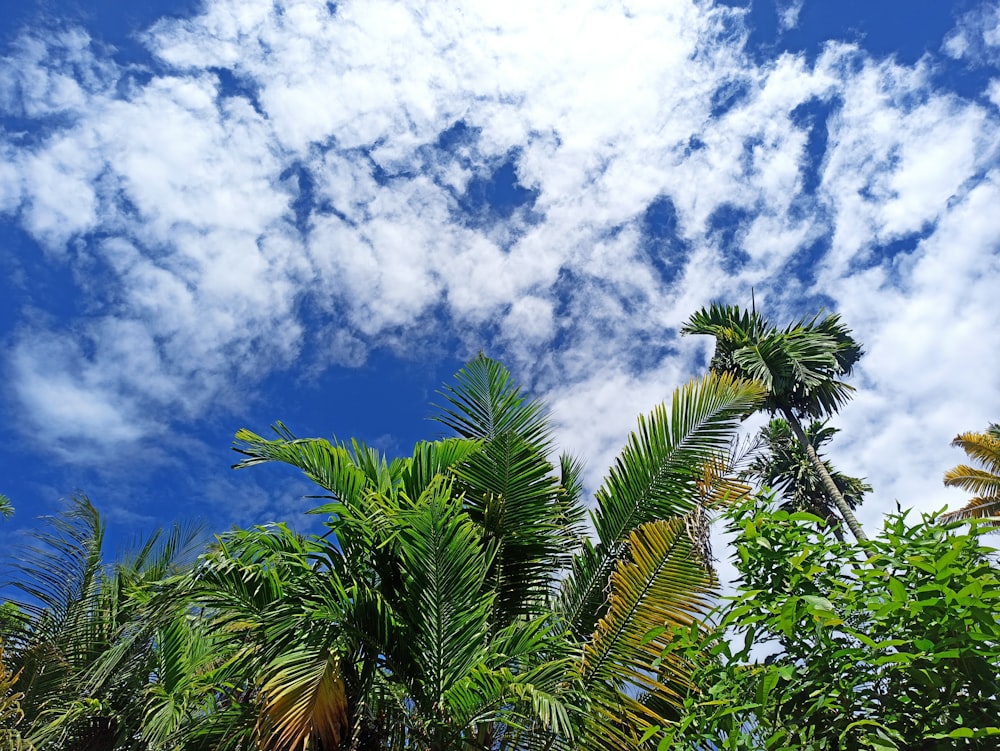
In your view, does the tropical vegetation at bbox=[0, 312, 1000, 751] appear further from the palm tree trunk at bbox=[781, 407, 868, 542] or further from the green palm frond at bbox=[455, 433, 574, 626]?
the palm tree trunk at bbox=[781, 407, 868, 542]

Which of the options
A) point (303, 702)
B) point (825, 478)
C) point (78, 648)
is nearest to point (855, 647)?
point (303, 702)

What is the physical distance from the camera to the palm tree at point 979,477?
1692cm

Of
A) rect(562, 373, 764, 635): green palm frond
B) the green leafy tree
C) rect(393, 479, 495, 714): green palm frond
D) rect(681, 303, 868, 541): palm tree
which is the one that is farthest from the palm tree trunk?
the green leafy tree

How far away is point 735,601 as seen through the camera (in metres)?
2.71

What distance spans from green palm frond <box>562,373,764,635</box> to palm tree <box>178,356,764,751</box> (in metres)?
0.01

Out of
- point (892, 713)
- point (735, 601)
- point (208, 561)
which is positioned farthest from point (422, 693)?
point (892, 713)

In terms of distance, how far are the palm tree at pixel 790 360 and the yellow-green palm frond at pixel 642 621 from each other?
12897 mm

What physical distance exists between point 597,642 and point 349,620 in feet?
5.97

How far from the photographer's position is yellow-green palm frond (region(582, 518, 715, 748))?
15.2 ft

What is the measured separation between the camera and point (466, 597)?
15.6 ft

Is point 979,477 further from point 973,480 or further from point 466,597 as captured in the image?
point 466,597

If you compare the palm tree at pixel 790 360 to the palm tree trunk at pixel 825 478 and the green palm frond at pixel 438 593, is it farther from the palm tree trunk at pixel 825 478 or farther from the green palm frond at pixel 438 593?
the green palm frond at pixel 438 593

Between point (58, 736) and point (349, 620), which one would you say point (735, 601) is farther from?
point (58, 736)

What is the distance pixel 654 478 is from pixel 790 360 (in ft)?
43.7
